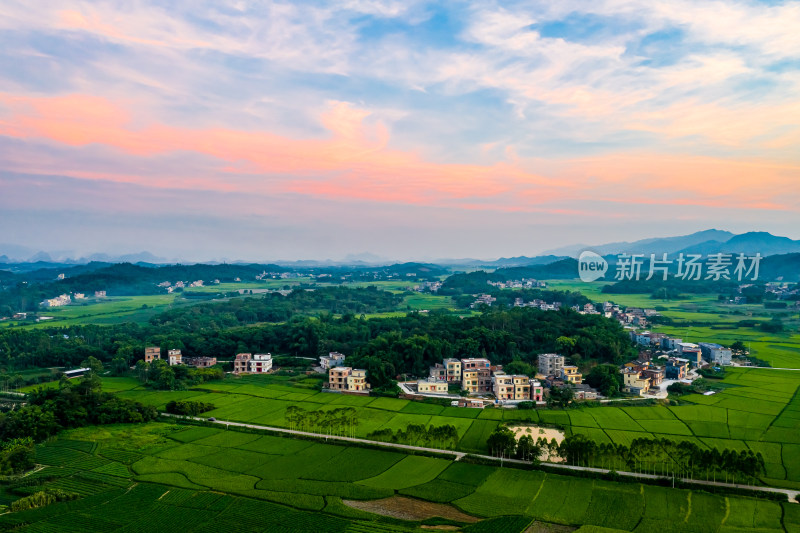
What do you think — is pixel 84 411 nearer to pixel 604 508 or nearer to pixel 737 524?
pixel 604 508

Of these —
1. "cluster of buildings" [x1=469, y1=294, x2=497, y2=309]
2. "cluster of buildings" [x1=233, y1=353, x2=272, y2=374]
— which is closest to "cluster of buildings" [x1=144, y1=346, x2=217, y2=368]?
"cluster of buildings" [x1=233, y1=353, x2=272, y2=374]

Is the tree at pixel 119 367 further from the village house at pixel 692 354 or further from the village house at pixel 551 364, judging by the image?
the village house at pixel 692 354

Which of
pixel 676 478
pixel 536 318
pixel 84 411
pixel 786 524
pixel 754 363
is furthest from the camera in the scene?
pixel 536 318

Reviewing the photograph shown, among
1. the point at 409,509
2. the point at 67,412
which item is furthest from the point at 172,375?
the point at 409,509

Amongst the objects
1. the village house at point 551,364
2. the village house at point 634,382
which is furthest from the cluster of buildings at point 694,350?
the village house at point 551,364

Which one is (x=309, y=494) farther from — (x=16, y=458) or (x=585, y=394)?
(x=585, y=394)

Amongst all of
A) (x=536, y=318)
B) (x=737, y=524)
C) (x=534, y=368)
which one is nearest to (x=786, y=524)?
(x=737, y=524)
